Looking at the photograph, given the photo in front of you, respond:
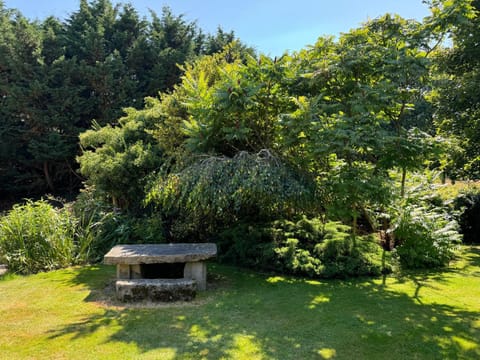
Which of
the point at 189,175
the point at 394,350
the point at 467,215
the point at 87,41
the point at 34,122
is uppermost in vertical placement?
the point at 87,41

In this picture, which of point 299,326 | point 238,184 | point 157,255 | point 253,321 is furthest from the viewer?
point 238,184

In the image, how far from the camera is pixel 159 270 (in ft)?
17.9

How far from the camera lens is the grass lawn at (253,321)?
3057mm

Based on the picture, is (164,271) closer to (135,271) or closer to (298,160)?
(135,271)

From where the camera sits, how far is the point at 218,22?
17.6m

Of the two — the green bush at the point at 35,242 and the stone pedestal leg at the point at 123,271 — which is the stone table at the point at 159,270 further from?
the green bush at the point at 35,242

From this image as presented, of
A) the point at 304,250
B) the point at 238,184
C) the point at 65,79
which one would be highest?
the point at 65,79

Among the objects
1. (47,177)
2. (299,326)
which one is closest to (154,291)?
(299,326)

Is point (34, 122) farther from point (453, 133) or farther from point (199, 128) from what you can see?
point (453, 133)

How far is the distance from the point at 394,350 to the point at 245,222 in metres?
3.99

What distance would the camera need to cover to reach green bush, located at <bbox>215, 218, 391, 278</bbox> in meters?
5.48

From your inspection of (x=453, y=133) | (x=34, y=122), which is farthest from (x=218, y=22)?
(x=453, y=133)

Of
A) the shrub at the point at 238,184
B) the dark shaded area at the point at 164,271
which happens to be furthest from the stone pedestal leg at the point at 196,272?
the shrub at the point at 238,184

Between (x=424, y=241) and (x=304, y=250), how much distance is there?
2308 millimetres
